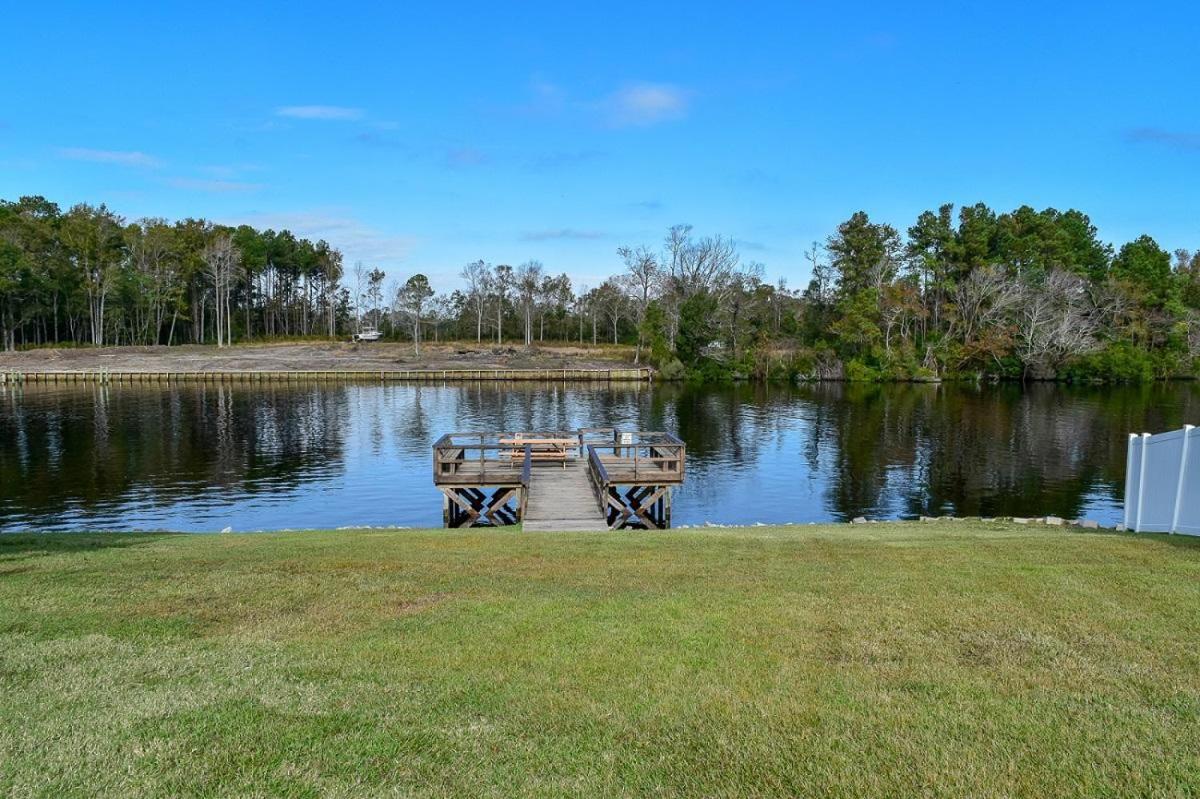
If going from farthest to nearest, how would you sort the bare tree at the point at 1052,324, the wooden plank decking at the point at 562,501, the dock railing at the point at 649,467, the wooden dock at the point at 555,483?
the bare tree at the point at 1052,324 → the dock railing at the point at 649,467 → the wooden dock at the point at 555,483 → the wooden plank decking at the point at 562,501

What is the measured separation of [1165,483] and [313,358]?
290 ft

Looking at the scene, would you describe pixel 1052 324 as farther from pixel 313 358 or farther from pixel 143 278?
pixel 143 278

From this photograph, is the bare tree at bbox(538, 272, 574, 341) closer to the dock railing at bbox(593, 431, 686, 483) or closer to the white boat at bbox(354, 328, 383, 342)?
the white boat at bbox(354, 328, 383, 342)

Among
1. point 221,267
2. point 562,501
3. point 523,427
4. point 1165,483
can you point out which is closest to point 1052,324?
point 523,427

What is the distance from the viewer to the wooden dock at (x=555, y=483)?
20377mm

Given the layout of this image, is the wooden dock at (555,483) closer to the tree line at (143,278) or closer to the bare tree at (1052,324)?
the bare tree at (1052,324)

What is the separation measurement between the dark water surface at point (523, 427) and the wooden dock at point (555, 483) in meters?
1.36

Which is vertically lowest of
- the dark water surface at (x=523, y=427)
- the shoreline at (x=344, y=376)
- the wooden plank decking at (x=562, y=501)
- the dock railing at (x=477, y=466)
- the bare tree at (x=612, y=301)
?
the dark water surface at (x=523, y=427)

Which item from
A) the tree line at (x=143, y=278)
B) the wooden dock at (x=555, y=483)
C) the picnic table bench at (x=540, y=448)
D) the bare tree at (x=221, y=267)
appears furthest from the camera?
the bare tree at (x=221, y=267)

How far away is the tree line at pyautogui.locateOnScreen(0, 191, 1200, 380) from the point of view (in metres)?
79.6

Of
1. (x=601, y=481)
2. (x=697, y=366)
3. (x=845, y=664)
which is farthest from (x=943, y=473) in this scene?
(x=697, y=366)

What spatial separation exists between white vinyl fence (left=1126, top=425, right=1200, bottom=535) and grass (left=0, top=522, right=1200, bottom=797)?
251 cm

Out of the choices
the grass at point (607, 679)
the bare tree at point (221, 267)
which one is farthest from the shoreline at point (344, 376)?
the grass at point (607, 679)

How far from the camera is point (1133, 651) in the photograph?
6.27 meters
